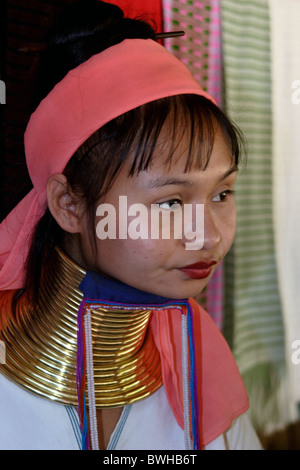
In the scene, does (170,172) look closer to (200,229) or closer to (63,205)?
(200,229)

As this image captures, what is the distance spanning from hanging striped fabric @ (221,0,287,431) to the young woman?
0.73m

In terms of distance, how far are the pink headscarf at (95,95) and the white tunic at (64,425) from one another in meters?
0.38

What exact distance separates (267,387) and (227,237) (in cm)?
127

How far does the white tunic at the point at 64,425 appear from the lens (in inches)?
40.4

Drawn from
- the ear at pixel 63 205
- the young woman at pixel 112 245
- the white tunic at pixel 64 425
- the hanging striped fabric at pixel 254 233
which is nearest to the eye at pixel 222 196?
the young woman at pixel 112 245

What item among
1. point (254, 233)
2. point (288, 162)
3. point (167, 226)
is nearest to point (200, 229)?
point (167, 226)

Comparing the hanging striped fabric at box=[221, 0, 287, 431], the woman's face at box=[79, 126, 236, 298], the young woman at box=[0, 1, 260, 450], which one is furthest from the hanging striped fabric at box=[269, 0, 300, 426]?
the woman's face at box=[79, 126, 236, 298]

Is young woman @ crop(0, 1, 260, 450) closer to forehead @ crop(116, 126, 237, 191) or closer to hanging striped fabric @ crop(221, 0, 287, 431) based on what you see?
forehead @ crop(116, 126, 237, 191)

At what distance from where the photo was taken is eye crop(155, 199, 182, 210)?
0.93 meters

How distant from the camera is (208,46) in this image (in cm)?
169

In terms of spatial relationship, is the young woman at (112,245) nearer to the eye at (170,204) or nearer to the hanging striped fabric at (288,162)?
the eye at (170,204)

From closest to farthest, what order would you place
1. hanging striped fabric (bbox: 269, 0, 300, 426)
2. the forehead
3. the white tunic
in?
the forehead
the white tunic
hanging striped fabric (bbox: 269, 0, 300, 426)

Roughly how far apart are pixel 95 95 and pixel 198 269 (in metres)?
0.34

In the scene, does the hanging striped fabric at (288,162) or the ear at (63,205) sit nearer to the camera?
the ear at (63,205)
